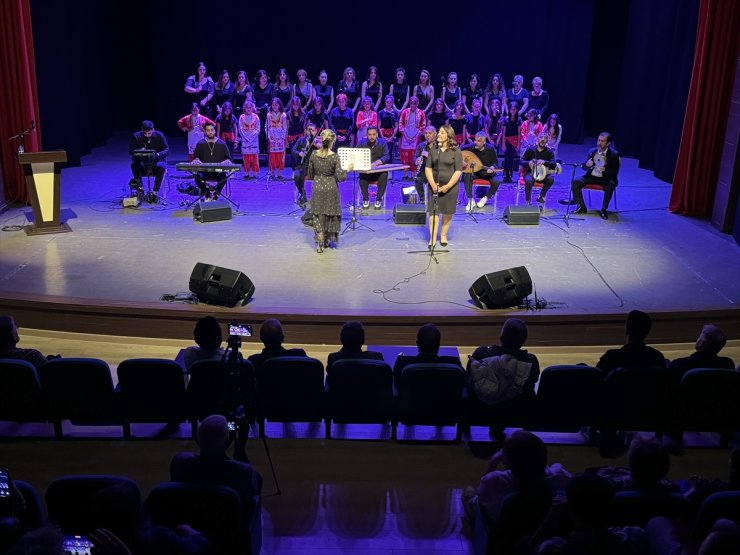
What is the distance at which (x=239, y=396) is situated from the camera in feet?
14.9

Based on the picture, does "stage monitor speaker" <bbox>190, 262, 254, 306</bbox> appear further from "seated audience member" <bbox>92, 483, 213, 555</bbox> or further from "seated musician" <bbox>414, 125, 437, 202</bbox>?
"seated musician" <bbox>414, 125, 437, 202</bbox>

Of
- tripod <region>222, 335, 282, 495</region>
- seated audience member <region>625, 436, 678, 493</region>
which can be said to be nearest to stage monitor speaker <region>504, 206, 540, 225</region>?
tripod <region>222, 335, 282, 495</region>

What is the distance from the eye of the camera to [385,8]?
15742 millimetres

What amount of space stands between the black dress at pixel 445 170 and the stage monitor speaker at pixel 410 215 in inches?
47.3

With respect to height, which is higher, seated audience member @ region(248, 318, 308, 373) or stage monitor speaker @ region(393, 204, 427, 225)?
seated audience member @ region(248, 318, 308, 373)

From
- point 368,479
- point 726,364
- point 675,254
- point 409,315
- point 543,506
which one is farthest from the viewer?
point 675,254

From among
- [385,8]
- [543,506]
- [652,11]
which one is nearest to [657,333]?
[543,506]

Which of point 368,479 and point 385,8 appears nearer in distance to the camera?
point 368,479

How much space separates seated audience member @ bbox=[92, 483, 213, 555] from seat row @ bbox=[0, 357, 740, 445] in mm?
1717

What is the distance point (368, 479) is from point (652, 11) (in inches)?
495

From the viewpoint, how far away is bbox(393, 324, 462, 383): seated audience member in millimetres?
5137

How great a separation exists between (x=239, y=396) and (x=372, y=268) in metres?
4.06

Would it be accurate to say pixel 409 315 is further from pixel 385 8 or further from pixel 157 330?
pixel 385 8

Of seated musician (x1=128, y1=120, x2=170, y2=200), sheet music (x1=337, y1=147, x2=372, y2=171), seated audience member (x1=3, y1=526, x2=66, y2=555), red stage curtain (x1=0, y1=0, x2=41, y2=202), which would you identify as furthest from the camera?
seated musician (x1=128, y1=120, x2=170, y2=200)
